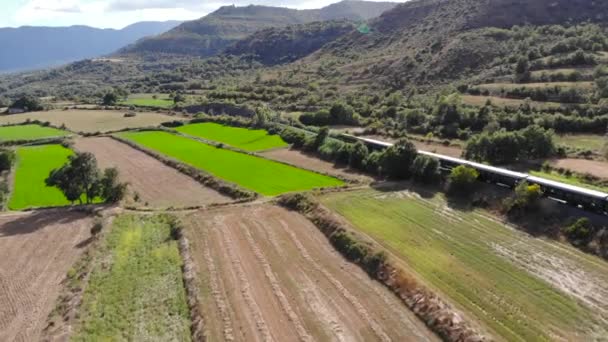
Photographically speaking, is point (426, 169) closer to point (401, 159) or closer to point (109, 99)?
point (401, 159)

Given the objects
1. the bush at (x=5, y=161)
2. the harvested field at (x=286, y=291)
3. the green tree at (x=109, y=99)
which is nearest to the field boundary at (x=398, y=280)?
the harvested field at (x=286, y=291)

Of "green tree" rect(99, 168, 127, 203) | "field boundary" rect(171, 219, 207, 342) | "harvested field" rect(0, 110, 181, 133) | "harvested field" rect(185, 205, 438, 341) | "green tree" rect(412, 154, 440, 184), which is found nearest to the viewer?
"harvested field" rect(185, 205, 438, 341)

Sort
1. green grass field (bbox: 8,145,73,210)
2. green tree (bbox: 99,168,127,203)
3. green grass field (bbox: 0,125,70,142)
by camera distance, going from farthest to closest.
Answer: green grass field (bbox: 0,125,70,142), green grass field (bbox: 8,145,73,210), green tree (bbox: 99,168,127,203)

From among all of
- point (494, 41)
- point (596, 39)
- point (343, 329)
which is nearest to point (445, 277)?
point (343, 329)

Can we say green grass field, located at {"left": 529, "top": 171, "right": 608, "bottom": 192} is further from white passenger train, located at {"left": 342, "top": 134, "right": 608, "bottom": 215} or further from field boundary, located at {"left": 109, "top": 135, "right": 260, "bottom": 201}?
field boundary, located at {"left": 109, "top": 135, "right": 260, "bottom": 201}

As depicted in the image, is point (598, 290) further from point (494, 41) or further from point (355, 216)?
point (494, 41)

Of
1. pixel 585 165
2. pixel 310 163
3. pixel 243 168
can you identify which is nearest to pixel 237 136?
pixel 243 168

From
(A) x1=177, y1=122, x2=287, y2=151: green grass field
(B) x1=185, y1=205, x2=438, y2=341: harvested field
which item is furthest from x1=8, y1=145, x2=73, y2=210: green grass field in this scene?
(A) x1=177, y1=122, x2=287, y2=151: green grass field
